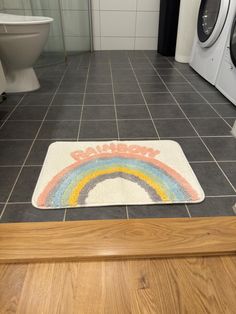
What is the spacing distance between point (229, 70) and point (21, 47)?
146 centimetres

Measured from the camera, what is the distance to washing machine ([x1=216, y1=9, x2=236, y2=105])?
5.51 ft

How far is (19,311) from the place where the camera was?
0.67 metres

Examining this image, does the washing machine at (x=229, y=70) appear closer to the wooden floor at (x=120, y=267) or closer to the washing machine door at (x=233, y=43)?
the washing machine door at (x=233, y=43)

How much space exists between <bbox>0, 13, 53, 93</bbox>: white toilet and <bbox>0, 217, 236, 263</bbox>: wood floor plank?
1335mm

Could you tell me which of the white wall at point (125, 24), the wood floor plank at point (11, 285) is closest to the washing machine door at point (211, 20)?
the white wall at point (125, 24)

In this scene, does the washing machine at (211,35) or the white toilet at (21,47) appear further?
the washing machine at (211,35)

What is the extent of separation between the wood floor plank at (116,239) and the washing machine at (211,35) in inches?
58.6

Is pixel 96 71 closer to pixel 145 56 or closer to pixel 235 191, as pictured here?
pixel 145 56

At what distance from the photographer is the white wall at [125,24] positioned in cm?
293

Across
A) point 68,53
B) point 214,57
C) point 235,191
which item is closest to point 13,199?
point 235,191

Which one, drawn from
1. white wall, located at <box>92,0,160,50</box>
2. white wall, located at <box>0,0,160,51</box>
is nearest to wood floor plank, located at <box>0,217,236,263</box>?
white wall, located at <box>0,0,160,51</box>

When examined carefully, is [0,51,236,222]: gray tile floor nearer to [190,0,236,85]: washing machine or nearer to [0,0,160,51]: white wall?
[190,0,236,85]: washing machine

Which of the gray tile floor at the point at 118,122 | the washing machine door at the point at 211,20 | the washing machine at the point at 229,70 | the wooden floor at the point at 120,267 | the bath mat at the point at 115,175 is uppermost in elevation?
the washing machine door at the point at 211,20

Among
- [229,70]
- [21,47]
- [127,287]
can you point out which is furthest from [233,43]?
[127,287]
